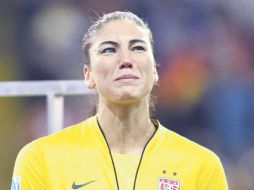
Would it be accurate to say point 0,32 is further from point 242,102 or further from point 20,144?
point 242,102

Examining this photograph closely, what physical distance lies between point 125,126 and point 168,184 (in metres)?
0.22

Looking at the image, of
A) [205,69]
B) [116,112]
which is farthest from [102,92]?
[205,69]

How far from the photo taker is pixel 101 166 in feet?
5.39

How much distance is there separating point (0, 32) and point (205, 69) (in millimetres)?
1112

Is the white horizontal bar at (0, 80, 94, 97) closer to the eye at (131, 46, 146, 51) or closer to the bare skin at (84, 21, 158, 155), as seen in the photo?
the bare skin at (84, 21, 158, 155)

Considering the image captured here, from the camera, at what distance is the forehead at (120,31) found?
5.51ft

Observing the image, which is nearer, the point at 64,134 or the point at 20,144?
the point at 64,134

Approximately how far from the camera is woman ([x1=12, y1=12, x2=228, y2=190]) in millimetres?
1612

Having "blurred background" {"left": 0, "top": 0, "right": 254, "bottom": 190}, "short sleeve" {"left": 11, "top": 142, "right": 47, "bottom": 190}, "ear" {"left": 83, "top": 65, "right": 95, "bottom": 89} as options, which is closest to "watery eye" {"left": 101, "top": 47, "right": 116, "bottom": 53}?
"ear" {"left": 83, "top": 65, "right": 95, "bottom": 89}

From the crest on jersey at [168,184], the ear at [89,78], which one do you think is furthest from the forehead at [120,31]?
the crest on jersey at [168,184]

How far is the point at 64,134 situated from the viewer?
173 cm

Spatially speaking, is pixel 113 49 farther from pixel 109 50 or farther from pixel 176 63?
pixel 176 63

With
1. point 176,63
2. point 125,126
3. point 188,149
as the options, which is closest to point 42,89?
point 125,126

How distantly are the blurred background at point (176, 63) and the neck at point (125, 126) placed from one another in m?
1.11
